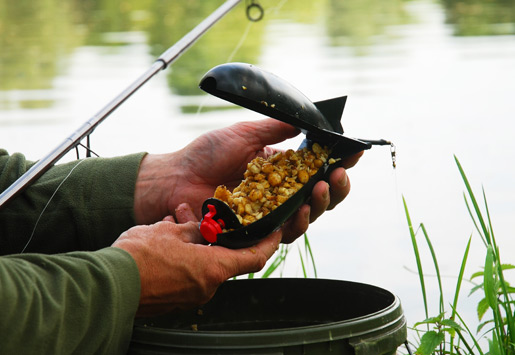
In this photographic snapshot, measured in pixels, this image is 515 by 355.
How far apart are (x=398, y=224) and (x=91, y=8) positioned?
1030 centimetres

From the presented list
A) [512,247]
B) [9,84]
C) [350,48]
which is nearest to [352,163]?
[512,247]

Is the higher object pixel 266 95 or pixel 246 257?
pixel 266 95

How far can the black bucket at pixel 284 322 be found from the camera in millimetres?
1375

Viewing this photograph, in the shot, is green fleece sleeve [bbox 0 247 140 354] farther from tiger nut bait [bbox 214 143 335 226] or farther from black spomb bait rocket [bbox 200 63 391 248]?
tiger nut bait [bbox 214 143 335 226]

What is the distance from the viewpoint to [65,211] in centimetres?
201

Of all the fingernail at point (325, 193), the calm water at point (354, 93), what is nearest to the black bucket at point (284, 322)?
the fingernail at point (325, 193)

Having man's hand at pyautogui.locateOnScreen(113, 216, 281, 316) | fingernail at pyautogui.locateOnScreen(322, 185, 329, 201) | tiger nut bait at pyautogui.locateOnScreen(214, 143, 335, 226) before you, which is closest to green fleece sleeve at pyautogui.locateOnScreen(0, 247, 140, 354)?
man's hand at pyautogui.locateOnScreen(113, 216, 281, 316)

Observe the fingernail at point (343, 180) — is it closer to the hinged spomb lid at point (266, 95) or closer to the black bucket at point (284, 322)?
the hinged spomb lid at point (266, 95)

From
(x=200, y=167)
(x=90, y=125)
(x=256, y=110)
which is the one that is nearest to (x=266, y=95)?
(x=256, y=110)

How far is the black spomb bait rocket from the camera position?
5.32ft

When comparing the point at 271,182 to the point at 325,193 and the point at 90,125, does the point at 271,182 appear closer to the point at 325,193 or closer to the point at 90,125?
the point at 325,193

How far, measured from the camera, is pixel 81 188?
2033 mm

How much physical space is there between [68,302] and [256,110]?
1.92 ft

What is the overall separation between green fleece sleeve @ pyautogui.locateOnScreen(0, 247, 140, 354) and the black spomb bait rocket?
0.79 ft
